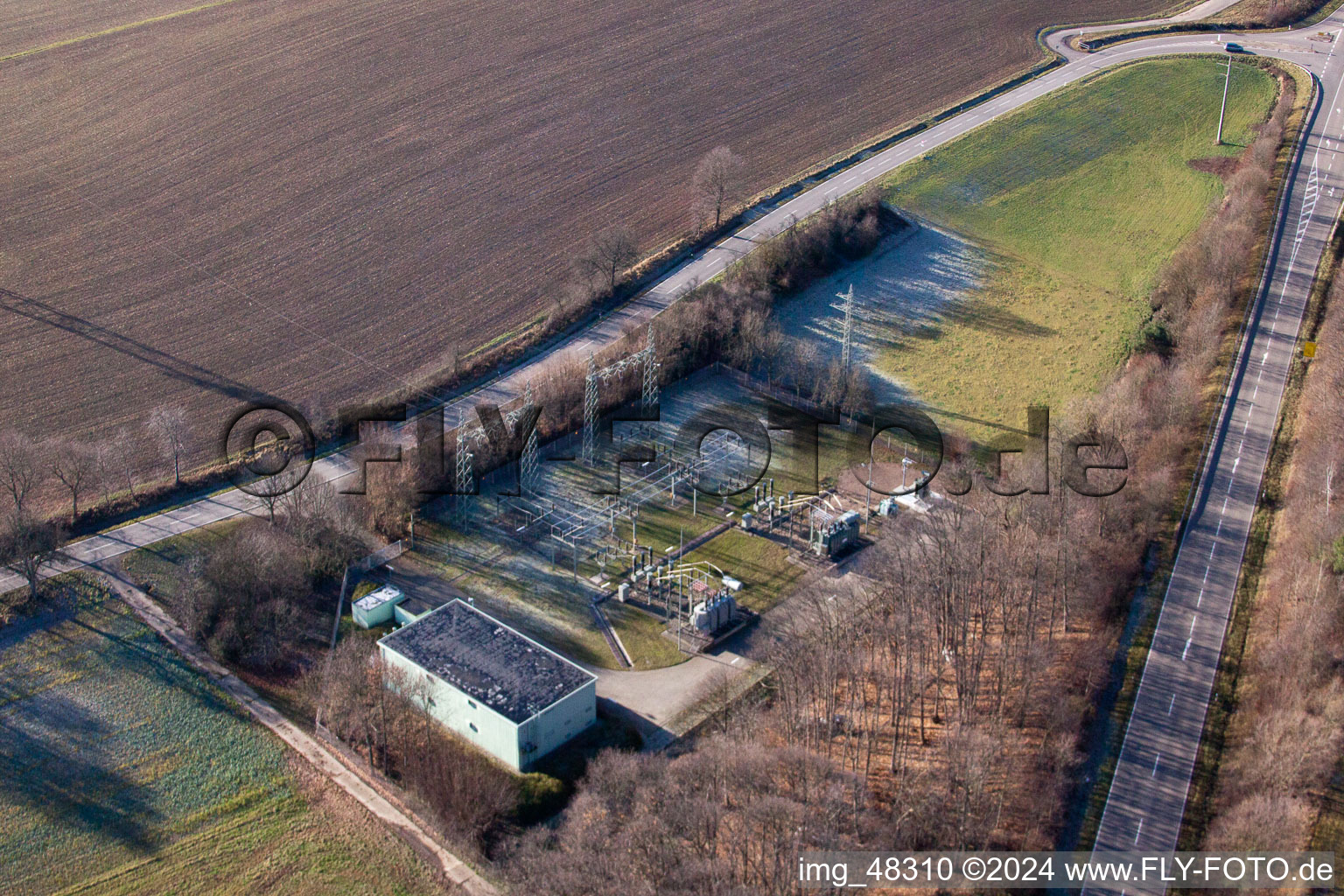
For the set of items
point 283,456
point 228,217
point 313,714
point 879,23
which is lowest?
point 313,714

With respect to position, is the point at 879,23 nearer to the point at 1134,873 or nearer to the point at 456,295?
the point at 456,295

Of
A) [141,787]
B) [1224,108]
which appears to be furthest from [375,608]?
[1224,108]

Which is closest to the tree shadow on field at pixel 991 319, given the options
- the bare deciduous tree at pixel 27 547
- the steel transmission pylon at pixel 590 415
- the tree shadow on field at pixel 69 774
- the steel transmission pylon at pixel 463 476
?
the steel transmission pylon at pixel 590 415

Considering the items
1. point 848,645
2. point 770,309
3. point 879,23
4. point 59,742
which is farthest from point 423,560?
point 879,23

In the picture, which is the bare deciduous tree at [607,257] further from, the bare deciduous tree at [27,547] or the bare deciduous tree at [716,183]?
the bare deciduous tree at [27,547]

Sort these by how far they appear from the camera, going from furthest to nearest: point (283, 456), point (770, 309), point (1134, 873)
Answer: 1. point (770, 309)
2. point (283, 456)
3. point (1134, 873)


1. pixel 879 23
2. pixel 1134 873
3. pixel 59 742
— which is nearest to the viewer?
pixel 1134 873
